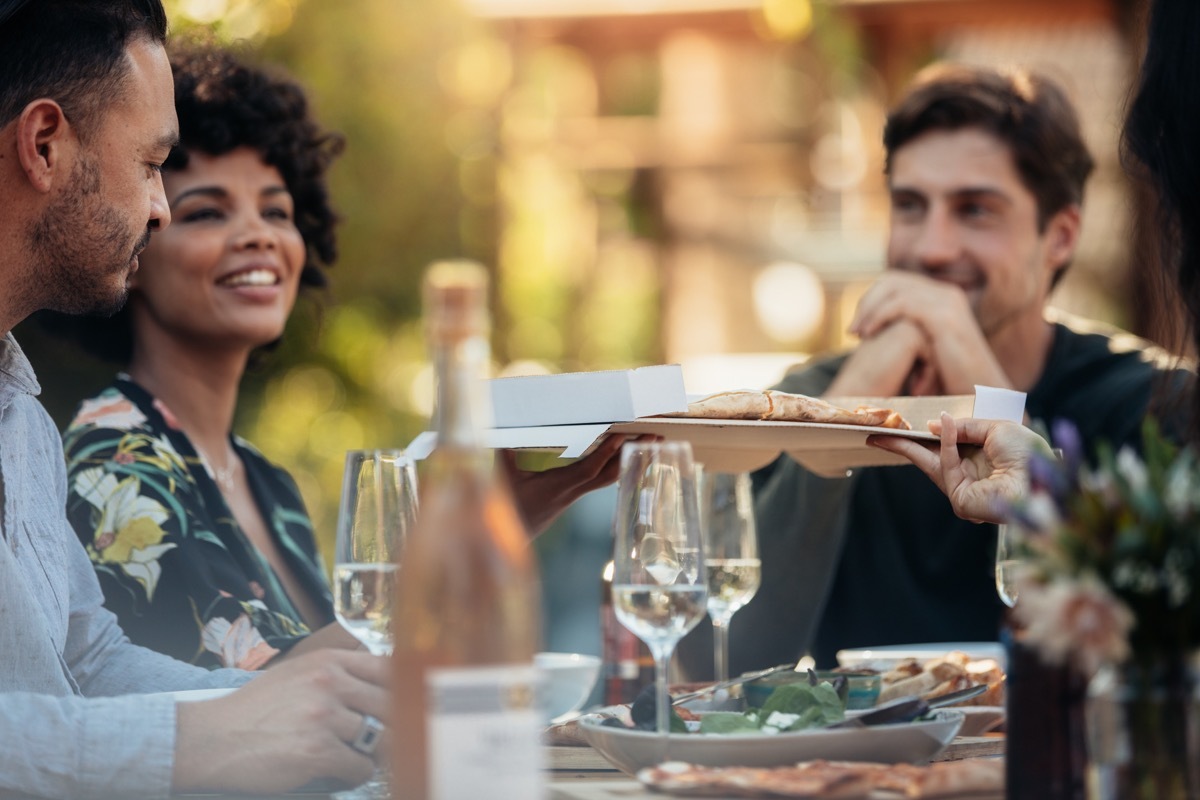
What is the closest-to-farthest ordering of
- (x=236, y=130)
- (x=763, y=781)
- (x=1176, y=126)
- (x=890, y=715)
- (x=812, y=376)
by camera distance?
(x=763, y=781)
(x=890, y=715)
(x=1176, y=126)
(x=236, y=130)
(x=812, y=376)

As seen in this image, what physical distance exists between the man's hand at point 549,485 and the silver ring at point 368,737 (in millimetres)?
782

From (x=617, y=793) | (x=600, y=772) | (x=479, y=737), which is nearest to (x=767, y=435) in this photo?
(x=600, y=772)

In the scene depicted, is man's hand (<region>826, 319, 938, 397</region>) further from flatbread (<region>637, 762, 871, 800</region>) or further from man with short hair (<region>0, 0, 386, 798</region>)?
flatbread (<region>637, 762, 871, 800</region>)

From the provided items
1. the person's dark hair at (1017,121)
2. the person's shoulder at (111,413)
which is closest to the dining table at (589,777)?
the person's shoulder at (111,413)

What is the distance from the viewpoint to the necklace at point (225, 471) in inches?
105

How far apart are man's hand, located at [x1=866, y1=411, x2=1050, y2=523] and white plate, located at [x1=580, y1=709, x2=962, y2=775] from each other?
0.37m

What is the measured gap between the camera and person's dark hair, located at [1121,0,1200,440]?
1573 mm

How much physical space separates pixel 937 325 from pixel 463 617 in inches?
79.7

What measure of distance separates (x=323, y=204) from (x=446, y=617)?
8.12 ft

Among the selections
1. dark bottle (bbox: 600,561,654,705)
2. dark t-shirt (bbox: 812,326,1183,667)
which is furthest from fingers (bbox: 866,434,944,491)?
dark t-shirt (bbox: 812,326,1183,667)

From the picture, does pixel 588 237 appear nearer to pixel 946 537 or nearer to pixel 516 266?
pixel 516 266

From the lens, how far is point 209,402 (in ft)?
9.20

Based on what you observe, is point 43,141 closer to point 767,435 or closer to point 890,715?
point 767,435

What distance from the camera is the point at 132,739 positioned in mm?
1347
